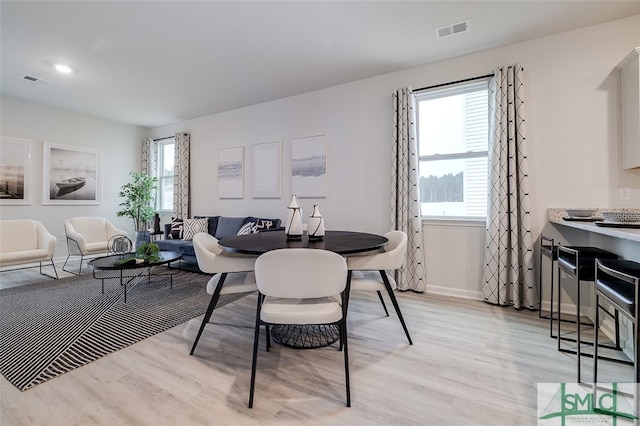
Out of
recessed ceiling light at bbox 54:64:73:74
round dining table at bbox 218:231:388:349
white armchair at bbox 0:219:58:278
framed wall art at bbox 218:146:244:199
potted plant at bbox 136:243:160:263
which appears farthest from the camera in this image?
framed wall art at bbox 218:146:244:199

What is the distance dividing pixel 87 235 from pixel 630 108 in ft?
22.8

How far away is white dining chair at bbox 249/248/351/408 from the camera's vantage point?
57.7 inches

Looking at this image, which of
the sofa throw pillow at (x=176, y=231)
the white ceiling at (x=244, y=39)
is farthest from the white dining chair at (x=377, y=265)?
the sofa throw pillow at (x=176, y=231)

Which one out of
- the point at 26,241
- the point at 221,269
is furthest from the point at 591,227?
the point at 26,241

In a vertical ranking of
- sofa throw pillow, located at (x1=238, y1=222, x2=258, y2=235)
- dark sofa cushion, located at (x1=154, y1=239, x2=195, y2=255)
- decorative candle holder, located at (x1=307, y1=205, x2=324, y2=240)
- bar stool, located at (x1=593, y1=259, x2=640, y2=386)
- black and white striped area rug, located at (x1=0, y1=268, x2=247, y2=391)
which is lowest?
black and white striped area rug, located at (x1=0, y1=268, x2=247, y2=391)

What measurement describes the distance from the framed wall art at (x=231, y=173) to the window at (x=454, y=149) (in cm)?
297

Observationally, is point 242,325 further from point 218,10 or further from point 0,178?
point 0,178

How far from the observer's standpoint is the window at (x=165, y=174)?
235 inches

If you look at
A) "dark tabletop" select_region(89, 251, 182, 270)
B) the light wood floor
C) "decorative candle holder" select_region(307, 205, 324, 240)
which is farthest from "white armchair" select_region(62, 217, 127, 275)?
"decorative candle holder" select_region(307, 205, 324, 240)

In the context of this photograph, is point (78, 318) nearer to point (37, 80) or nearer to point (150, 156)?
point (37, 80)

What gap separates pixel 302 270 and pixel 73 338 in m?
2.04

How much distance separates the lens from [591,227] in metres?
1.96

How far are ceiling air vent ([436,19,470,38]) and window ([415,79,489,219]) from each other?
609 millimetres

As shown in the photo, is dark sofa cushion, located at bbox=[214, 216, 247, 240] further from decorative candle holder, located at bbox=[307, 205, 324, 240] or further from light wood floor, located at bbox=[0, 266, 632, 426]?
decorative candle holder, located at bbox=[307, 205, 324, 240]
